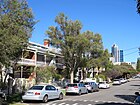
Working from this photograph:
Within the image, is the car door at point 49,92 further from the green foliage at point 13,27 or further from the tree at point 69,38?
the tree at point 69,38

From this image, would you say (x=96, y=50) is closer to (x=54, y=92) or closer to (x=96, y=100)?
(x=96, y=100)

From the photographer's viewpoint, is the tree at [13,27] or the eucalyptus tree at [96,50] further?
the eucalyptus tree at [96,50]

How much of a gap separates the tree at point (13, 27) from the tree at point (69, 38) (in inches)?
890

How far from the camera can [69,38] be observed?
43.0 metres

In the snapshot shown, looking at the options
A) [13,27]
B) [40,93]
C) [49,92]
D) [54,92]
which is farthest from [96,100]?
[13,27]

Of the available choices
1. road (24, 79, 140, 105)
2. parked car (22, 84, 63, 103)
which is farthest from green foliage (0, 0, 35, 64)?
road (24, 79, 140, 105)

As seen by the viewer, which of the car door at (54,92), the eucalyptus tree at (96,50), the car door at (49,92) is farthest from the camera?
the eucalyptus tree at (96,50)

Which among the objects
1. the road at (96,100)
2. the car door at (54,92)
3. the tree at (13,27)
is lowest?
the road at (96,100)

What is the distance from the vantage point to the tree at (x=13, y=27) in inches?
693

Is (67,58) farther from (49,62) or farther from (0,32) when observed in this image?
(0,32)

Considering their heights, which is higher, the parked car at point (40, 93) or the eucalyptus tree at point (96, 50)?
the eucalyptus tree at point (96, 50)

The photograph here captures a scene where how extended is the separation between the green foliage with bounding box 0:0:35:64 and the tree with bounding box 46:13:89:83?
74.1 ft

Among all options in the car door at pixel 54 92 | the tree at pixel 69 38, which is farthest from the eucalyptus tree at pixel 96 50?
the car door at pixel 54 92

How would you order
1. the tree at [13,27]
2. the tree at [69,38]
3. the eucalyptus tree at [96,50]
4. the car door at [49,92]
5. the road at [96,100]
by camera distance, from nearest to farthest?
1. the tree at [13,27]
2. the road at [96,100]
3. the car door at [49,92]
4. the tree at [69,38]
5. the eucalyptus tree at [96,50]
